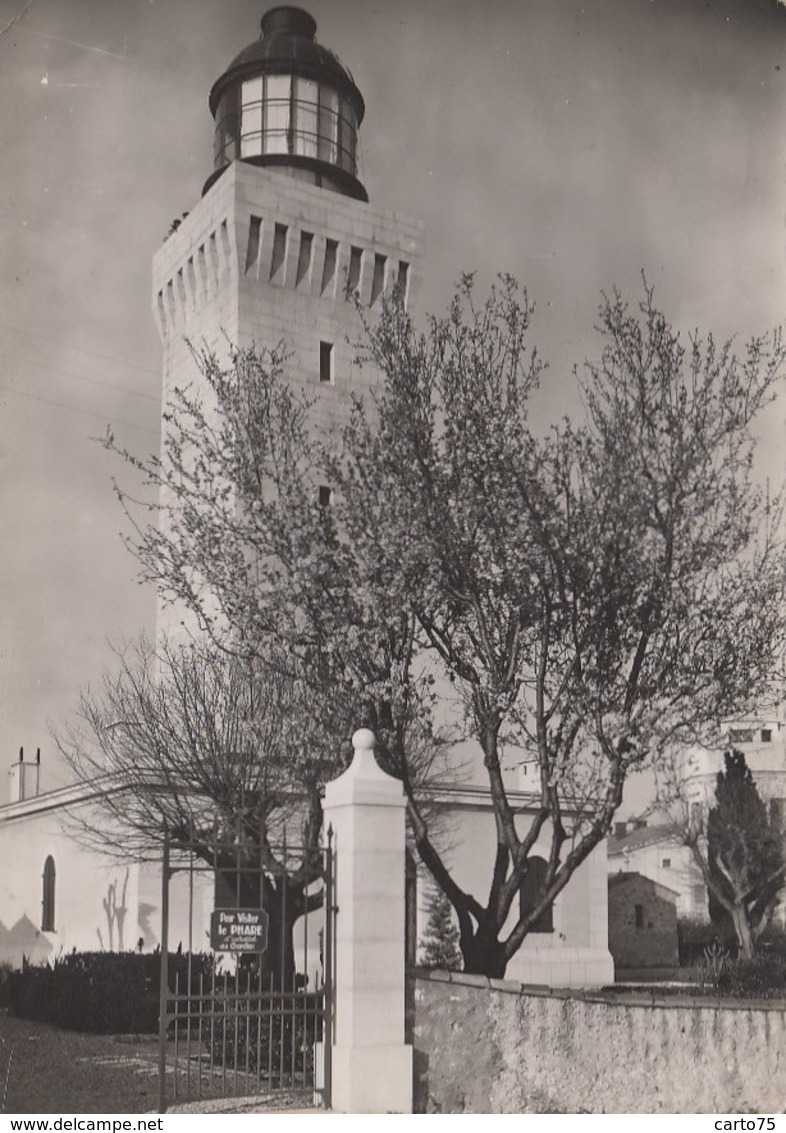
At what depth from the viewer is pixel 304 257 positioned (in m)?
31.1

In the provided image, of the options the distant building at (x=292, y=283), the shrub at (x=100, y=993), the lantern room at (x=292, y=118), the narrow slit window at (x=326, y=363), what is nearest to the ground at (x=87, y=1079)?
the shrub at (x=100, y=993)

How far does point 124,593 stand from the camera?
77.8 feet

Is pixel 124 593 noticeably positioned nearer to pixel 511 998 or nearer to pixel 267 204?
pixel 267 204

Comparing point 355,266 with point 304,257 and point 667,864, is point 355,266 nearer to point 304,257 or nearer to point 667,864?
point 304,257

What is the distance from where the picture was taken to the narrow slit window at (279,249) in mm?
30469

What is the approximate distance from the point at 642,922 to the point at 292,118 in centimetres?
2869

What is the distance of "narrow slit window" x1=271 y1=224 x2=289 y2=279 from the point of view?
1200 inches

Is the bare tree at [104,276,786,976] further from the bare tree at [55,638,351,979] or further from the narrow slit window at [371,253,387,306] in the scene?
the narrow slit window at [371,253,387,306]

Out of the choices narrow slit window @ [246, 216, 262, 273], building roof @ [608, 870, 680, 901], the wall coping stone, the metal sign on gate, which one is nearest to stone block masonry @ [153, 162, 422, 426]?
narrow slit window @ [246, 216, 262, 273]

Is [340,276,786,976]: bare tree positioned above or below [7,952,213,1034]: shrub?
above

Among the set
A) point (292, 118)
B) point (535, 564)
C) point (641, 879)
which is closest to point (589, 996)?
point (535, 564)

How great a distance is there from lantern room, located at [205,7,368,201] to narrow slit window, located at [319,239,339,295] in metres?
1.65

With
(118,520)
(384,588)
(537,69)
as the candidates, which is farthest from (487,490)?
(118,520)

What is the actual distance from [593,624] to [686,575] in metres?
1.07
